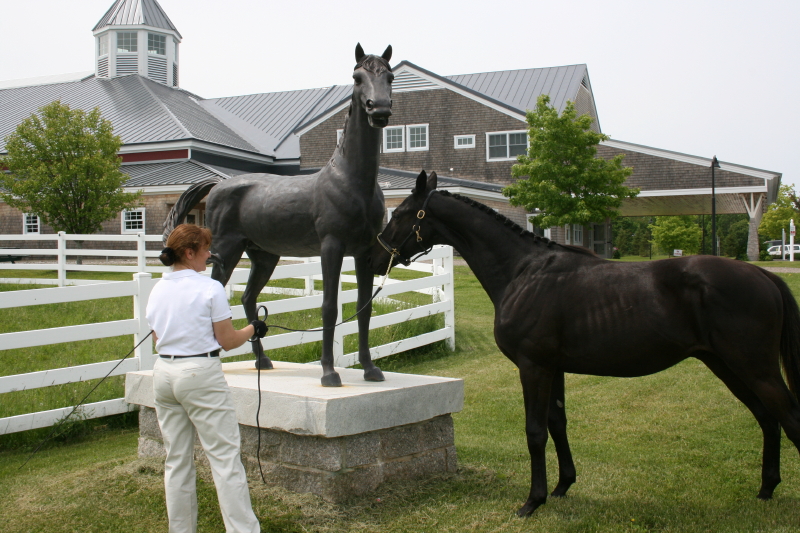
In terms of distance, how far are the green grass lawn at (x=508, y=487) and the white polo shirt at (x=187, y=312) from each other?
135 centimetres

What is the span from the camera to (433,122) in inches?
1113

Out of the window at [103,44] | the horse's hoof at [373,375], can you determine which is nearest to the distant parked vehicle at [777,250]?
the window at [103,44]

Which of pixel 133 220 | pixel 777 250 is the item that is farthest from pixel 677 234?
pixel 133 220

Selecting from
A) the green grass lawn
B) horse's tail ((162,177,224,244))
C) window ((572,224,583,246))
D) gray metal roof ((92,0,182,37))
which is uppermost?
gray metal roof ((92,0,182,37))

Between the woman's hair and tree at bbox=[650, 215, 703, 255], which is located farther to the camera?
tree at bbox=[650, 215, 703, 255]

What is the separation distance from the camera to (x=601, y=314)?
4164 mm

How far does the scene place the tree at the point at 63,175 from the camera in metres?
20.7

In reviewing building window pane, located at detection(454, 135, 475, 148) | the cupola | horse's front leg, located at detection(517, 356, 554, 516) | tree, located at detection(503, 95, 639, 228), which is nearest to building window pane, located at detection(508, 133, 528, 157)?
building window pane, located at detection(454, 135, 475, 148)

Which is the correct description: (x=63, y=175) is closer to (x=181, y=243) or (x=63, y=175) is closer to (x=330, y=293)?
(x=330, y=293)

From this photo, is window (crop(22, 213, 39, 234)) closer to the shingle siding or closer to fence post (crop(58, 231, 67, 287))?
the shingle siding

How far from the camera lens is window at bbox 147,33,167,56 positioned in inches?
1353

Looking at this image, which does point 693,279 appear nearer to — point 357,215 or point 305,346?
point 357,215

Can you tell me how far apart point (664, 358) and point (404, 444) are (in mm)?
1862

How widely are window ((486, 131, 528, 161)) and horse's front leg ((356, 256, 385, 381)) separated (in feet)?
75.7
